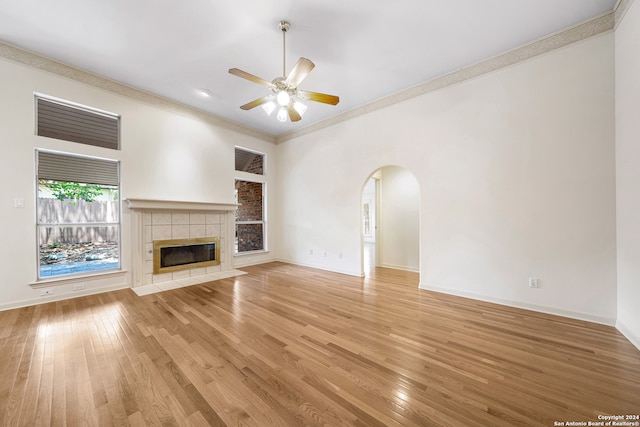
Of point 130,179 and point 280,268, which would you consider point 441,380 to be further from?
point 130,179

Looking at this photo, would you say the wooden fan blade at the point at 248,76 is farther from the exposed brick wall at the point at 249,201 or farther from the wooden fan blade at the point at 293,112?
the exposed brick wall at the point at 249,201

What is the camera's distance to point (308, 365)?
1.94 m

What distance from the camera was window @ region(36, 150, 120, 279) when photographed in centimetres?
341

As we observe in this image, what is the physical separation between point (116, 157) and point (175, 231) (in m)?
1.56

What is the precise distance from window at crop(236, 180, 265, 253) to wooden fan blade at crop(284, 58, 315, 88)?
3742mm

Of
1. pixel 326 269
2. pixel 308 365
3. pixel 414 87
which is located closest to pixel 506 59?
pixel 414 87

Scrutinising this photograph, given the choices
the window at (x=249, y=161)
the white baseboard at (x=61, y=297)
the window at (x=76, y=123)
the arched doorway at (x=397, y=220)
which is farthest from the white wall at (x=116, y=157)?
the arched doorway at (x=397, y=220)

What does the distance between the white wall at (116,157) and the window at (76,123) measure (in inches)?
5.5

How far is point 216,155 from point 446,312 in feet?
17.1

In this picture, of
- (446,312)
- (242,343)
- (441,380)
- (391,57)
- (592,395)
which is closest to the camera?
(592,395)

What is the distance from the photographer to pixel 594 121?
2699mm

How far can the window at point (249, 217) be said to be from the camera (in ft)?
19.4

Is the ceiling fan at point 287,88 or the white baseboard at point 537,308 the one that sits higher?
the ceiling fan at point 287,88

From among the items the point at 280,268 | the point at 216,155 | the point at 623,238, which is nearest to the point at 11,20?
the point at 216,155
